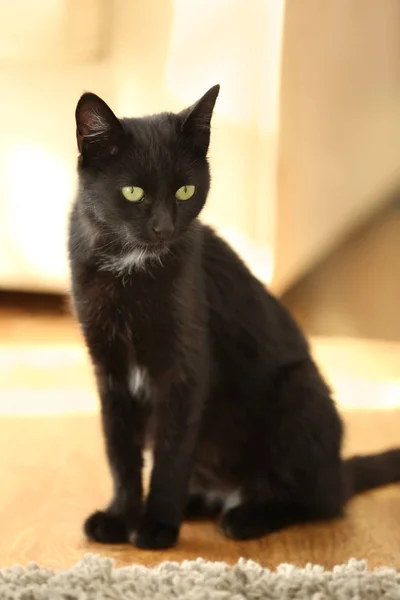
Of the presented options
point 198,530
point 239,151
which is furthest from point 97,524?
point 239,151

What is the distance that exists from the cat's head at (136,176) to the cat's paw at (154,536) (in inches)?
16.3

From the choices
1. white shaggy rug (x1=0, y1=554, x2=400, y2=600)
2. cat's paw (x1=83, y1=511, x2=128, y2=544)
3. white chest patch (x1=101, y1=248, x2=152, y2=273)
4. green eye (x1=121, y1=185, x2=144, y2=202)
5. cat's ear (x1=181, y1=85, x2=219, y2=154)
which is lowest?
→ cat's paw (x1=83, y1=511, x2=128, y2=544)

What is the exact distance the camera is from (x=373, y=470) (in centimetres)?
142

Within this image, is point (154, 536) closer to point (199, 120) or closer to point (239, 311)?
point (239, 311)

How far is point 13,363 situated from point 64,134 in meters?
0.57

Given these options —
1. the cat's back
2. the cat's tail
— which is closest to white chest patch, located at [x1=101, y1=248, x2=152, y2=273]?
the cat's back

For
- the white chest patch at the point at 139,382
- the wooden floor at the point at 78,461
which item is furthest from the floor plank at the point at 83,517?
the white chest patch at the point at 139,382

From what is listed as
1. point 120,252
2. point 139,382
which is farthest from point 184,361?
point 120,252

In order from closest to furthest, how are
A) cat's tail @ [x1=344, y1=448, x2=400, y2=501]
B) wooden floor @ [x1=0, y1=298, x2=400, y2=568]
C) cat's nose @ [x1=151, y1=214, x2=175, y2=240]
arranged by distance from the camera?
cat's nose @ [x1=151, y1=214, x2=175, y2=240] → wooden floor @ [x1=0, y1=298, x2=400, y2=568] → cat's tail @ [x1=344, y1=448, x2=400, y2=501]

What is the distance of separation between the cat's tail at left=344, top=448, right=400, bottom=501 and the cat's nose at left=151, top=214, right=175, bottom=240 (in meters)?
0.53

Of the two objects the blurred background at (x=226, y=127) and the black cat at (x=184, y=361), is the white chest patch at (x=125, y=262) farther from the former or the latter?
the blurred background at (x=226, y=127)

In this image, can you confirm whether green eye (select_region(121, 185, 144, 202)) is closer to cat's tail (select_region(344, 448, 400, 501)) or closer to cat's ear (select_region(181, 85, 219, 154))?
cat's ear (select_region(181, 85, 219, 154))

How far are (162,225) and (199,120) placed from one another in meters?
0.18

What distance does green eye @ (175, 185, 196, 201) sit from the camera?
1169 millimetres
